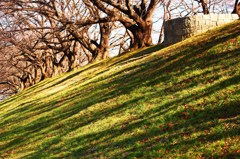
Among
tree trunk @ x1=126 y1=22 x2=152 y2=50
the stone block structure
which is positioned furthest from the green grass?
tree trunk @ x1=126 y1=22 x2=152 y2=50

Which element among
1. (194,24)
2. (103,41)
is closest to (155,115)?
(194,24)

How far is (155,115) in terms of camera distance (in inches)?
362

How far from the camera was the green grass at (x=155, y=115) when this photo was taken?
23.0 feet

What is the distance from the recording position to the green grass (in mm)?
7008

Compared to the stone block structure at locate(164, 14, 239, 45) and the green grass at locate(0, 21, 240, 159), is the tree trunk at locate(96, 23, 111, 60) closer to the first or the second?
the stone block structure at locate(164, 14, 239, 45)

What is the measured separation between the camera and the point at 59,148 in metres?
9.70

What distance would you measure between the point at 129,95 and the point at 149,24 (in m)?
11.3

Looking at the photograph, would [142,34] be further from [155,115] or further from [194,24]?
[155,115]

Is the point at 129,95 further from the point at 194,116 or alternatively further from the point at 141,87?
the point at 194,116

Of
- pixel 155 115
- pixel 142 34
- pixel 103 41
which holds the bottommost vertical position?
pixel 155 115

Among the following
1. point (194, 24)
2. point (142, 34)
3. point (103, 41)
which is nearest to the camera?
point (194, 24)

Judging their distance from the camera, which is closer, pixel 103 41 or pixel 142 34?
pixel 142 34

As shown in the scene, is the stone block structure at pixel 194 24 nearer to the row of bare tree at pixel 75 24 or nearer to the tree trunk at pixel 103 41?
the row of bare tree at pixel 75 24

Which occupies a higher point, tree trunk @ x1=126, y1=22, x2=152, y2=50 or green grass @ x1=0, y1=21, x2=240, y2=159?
tree trunk @ x1=126, y1=22, x2=152, y2=50
